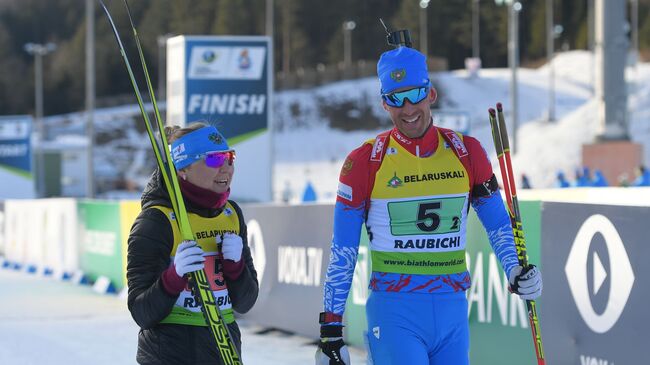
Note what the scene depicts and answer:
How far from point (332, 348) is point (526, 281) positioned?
813 mm

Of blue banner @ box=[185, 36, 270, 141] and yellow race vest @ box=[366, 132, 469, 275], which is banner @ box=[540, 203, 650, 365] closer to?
yellow race vest @ box=[366, 132, 469, 275]

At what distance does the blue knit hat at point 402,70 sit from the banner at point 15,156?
1363 inches

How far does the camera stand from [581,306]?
22.5ft

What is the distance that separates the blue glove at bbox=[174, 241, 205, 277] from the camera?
376 cm

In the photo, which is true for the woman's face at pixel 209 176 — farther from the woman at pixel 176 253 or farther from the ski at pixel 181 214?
the ski at pixel 181 214

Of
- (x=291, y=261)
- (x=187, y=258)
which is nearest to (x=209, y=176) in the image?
(x=187, y=258)

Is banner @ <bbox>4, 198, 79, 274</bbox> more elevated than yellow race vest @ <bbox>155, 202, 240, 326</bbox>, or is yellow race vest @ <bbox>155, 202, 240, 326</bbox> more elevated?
yellow race vest @ <bbox>155, 202, 240, 326</bbox>

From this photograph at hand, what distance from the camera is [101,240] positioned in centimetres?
1678

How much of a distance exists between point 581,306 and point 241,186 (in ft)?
38.1

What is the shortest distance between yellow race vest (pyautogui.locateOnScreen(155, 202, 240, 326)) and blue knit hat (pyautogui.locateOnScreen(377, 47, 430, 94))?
0.89 m

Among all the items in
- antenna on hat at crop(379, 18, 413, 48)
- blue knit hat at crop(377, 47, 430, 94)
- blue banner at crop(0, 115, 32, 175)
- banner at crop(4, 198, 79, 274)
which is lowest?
banner at crop(4, 198, 79, 274)

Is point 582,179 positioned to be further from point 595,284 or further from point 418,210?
point 418,210

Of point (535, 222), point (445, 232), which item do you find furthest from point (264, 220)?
point (445, 232)

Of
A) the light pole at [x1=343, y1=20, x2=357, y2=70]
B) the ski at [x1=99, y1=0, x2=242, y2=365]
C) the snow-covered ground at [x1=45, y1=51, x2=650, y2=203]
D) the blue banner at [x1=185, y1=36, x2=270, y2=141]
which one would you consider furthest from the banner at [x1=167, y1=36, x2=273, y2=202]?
the light pole at [x1=343, y1=20, x2=357, y2=70]
